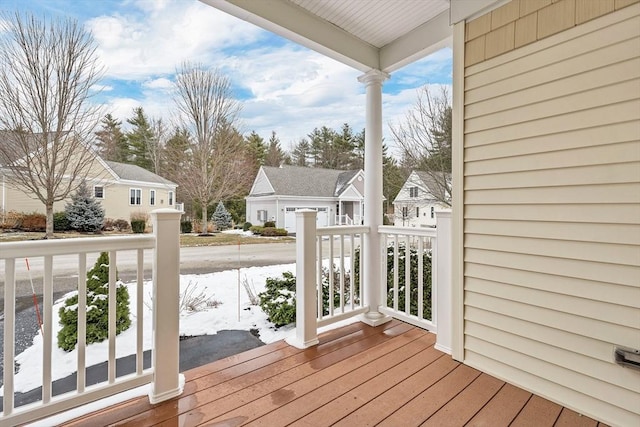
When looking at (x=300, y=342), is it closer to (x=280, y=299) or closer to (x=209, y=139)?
(x=280, y=299)

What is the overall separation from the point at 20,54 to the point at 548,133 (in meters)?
3.59

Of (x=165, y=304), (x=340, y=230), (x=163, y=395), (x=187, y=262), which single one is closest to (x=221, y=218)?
(x=187, y=262)

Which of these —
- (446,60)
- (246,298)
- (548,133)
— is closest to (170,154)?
(246,298)

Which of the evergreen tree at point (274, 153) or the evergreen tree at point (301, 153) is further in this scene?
the evergreen tree at point (301, 153)

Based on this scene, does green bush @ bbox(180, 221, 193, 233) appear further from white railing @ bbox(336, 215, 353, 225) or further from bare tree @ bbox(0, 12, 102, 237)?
white railing @ bbox(336, 215, 353, 225)

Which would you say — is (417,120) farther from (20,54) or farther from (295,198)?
(20,54)

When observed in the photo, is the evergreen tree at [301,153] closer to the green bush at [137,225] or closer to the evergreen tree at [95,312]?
the green bush at [137,225]

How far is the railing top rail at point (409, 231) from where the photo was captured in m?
2.51

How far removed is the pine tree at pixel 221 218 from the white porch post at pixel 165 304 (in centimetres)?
119

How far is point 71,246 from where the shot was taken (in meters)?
1.47

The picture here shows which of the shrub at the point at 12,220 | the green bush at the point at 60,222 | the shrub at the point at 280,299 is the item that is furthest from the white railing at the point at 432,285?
the shrub at the point at 12,220

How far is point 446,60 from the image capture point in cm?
463

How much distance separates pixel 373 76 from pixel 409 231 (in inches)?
61.9

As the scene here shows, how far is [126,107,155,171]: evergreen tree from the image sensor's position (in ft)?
8.50
